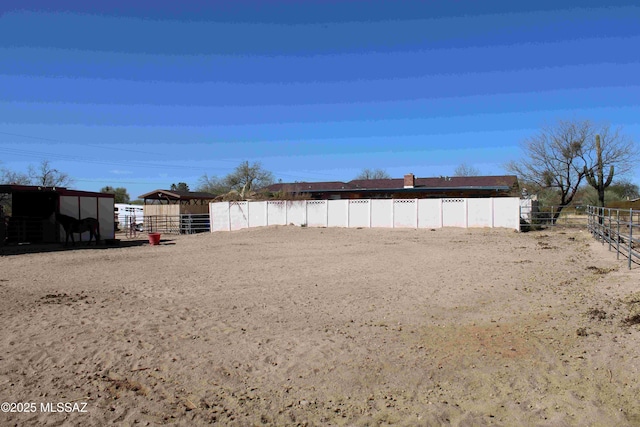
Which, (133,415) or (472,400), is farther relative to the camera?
(472,400)

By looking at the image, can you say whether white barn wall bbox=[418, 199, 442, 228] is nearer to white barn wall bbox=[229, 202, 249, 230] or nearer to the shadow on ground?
white barn wall bbox=[229, 202, 249, 230]

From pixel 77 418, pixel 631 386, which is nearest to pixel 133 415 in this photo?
pixel 77 418

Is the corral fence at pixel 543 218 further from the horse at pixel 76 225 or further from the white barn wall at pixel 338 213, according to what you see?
the horse at pixel 76 225

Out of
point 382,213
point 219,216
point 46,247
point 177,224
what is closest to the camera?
point 46,247

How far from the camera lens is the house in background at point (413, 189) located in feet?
135

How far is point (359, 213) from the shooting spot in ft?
101

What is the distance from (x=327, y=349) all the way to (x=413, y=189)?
131 feet

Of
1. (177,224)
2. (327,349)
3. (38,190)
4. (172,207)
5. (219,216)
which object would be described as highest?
(38,190)

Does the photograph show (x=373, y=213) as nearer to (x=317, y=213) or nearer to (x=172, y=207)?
(x=317, y=213)

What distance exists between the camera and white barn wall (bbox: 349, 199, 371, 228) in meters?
30.7

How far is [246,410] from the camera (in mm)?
4148

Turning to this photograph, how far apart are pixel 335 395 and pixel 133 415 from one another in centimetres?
186

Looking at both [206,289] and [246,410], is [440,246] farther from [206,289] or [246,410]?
[246,410]

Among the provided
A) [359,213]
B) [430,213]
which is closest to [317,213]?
[359,213]
